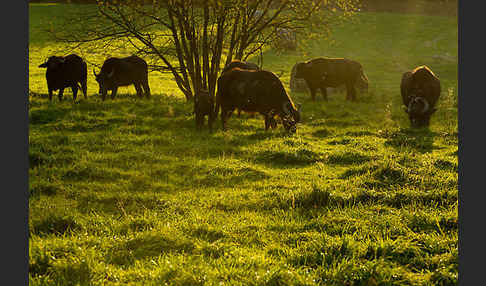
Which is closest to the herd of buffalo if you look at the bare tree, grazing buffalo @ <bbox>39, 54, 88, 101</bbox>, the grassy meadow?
grazing buffalo @ <bbox>39, 54, 88, 101</bbox>

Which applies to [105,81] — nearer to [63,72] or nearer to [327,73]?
[63,72]

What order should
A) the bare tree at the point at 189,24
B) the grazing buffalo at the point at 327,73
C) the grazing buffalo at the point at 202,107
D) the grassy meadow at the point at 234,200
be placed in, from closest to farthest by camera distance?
the grassy meadow at the point at 234,200
the grazing buffalo at the point at 202,107
the bare tree at the point at 189,24
the grazing buffalo at the point at 327,73

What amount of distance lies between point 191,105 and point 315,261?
39.3ft

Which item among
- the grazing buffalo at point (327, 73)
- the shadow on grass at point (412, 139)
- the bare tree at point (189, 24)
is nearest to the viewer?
the shadow on grass at point (412, 139)

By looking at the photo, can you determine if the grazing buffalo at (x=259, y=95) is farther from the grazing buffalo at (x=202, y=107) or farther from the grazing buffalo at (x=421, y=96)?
the grazing buffalo at (x=421, y=96)

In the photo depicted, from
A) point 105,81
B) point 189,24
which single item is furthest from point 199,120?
point 105,81

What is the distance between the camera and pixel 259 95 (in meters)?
12.8

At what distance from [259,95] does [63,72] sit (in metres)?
8.15

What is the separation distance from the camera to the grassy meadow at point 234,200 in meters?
4.50

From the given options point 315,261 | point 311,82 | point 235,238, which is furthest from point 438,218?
point 311,82

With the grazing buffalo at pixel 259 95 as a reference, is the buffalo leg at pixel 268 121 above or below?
below

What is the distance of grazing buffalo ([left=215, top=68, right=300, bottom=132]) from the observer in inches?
505

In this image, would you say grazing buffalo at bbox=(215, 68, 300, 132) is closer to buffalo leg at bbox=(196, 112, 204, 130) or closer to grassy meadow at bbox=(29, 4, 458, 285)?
grassy meadow at bbox=(29, 4, 458, 285)

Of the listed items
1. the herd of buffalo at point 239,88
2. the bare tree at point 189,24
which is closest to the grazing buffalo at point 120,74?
the herd of buffalo at point 239,88
